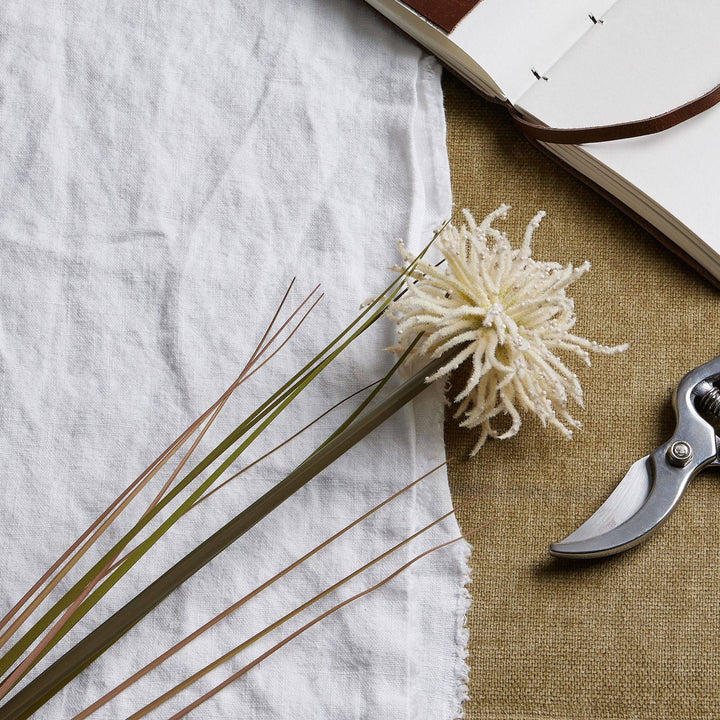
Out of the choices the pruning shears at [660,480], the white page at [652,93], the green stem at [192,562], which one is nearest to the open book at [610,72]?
the white page at [652,93]

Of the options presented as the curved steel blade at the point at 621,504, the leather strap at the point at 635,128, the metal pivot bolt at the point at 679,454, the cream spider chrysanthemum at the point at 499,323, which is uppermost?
the leather strap at the point at 635,128

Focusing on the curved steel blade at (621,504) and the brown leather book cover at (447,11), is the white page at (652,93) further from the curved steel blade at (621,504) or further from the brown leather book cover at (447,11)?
the curved steel blade at (621,504)

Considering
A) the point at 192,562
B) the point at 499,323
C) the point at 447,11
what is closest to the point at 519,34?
the point at 447,11

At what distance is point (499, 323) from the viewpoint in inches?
23.1

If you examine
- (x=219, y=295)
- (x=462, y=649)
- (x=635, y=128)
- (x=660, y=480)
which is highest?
(x=635, y=128)

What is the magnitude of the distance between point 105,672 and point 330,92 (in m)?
0.49

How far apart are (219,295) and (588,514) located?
13.2 inches

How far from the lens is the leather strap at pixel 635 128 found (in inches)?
26.5

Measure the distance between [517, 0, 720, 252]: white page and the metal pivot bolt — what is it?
0.55ft

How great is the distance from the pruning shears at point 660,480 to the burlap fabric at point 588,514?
17 millimetres

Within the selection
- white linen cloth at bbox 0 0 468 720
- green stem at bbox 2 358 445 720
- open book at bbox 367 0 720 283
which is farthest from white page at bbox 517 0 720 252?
green stem at bbox 2 358 445 720

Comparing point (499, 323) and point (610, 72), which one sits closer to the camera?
point (499, 323)

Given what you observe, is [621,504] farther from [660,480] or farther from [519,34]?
[519,34]

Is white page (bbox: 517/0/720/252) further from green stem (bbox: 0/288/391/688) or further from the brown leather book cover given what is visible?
green stem (bbox: 0/288/391/688)
